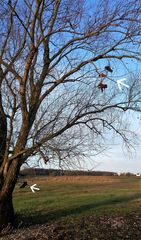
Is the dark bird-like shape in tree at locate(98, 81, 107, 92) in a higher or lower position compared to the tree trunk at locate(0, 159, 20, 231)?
higher

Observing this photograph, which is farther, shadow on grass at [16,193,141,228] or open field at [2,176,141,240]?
shadow on grass at [16,193,141,228]

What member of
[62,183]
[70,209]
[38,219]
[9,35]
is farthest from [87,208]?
[62,183]

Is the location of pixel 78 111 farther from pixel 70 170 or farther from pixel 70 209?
pixel 70 209

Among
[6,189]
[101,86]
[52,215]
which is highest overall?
[101,86]

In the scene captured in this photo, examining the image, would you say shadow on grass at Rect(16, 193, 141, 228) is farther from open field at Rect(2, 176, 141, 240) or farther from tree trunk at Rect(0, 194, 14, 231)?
tree trunk at Rect(0, 194, 14, 231)

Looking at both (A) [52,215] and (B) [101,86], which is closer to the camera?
(B) [101,86]

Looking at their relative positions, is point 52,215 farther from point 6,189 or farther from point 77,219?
point 6,189

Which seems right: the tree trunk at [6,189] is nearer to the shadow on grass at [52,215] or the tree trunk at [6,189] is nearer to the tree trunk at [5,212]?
the tree trunk at [5,212]

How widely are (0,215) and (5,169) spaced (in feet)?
4.27

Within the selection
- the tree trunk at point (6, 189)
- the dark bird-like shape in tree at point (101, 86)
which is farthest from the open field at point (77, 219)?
the dark bird-like shape in tree at point (101, 86)

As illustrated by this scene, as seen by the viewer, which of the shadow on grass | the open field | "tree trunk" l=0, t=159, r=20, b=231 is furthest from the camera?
the shadow on grass

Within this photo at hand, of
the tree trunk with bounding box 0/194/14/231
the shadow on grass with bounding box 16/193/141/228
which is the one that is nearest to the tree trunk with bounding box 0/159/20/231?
the tree trunk with bounding box 0/194/14/231

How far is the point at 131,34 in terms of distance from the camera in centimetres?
1348

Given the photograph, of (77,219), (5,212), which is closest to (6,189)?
(5,212)
